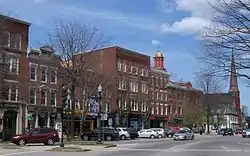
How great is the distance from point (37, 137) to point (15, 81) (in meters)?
16.8

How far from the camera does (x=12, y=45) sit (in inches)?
2274

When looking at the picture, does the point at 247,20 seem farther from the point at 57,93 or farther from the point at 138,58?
the point at 138,58

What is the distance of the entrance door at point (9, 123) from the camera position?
56156mm

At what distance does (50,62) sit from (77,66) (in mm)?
12041

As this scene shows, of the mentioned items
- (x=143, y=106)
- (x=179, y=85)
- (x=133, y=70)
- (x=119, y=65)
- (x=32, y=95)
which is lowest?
(x=143, y=106)

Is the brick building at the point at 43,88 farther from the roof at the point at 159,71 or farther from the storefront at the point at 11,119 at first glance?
A: the roof at the point at 159,71

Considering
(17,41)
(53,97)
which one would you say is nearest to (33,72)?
(17,41)

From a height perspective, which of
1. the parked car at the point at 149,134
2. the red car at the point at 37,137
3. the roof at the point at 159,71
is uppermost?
the roof at the point at 159,71

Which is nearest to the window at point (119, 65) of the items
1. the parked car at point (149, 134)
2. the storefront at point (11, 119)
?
the parked car at point (149, 134)

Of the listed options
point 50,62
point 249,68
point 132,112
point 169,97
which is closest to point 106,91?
point 132,112

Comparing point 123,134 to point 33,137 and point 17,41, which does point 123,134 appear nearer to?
point 17,41

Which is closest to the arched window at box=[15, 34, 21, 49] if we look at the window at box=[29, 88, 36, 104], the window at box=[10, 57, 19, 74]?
the window at box=[10, 57, 19, 74]

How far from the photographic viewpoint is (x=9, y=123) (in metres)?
57.1

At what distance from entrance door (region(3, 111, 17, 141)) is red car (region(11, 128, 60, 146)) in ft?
47.2
